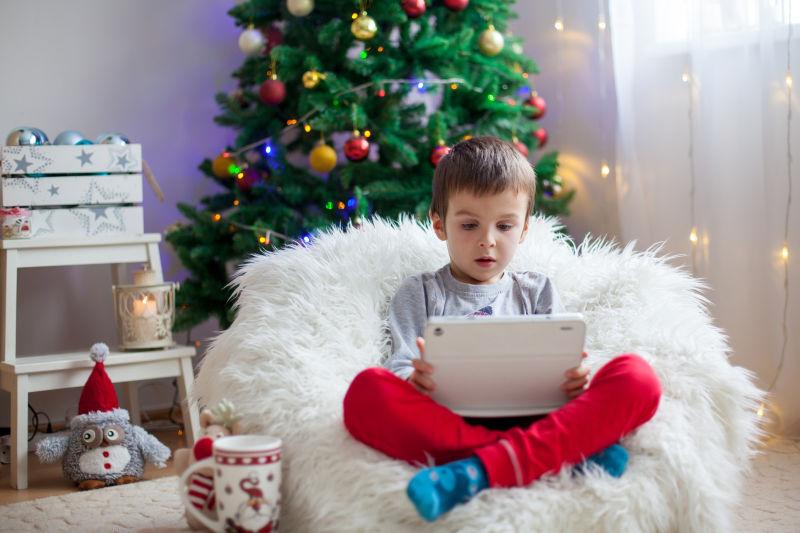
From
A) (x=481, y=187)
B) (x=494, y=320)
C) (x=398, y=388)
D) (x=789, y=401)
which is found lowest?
(x=789, y=401)

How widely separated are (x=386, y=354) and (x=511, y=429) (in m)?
0.47

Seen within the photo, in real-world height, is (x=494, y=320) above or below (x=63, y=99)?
below

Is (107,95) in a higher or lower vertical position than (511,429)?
A: higher

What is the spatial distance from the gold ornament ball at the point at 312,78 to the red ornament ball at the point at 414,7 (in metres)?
0.29

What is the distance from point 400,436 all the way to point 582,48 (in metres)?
1.88

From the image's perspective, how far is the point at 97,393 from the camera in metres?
2.28

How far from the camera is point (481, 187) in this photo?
5.85ft

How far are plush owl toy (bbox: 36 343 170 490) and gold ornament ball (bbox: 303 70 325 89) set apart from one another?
910 mm

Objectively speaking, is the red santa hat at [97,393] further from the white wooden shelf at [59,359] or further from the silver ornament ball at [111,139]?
the silver ornament ball at [111,139]

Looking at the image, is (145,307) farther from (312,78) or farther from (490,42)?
(490,42)

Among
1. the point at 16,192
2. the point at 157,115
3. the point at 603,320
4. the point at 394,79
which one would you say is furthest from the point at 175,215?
the point at 603,320

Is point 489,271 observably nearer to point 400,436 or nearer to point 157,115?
point 400,436

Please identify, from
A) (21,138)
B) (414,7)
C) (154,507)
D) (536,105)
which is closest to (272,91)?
(414,7)

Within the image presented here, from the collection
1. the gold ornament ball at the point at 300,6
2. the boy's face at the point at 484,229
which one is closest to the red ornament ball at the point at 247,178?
the gold ornament ball at the point at 300,6
